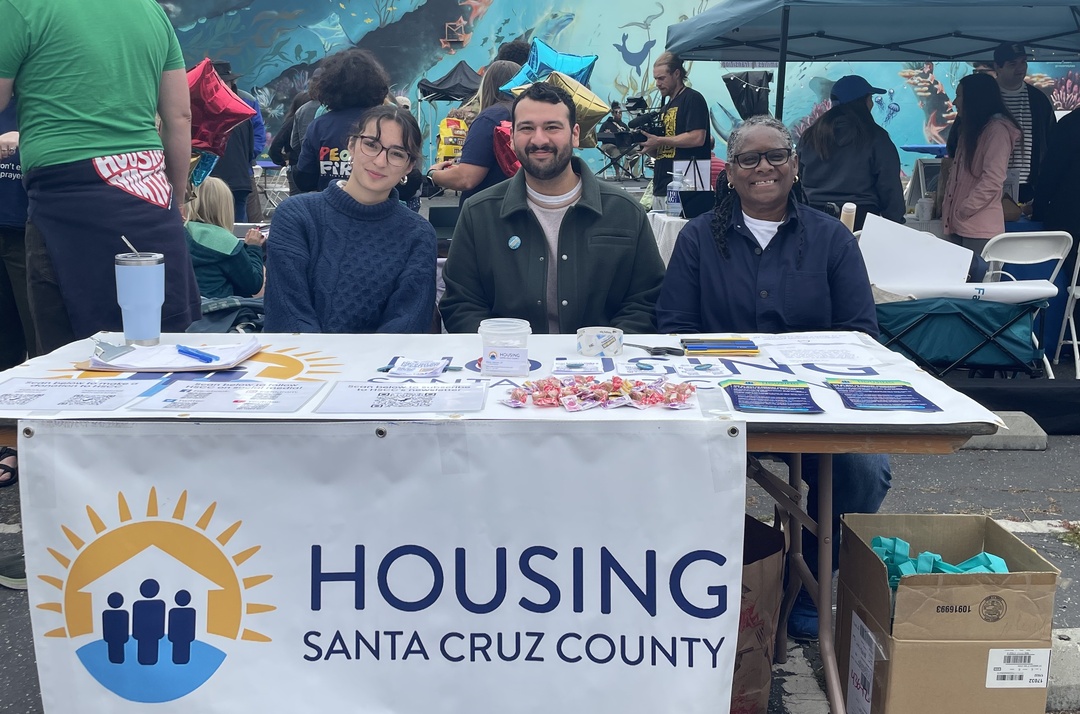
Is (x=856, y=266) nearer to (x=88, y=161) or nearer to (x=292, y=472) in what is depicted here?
(x=292, y=472)

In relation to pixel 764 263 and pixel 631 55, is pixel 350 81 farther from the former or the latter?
pixel 631 55

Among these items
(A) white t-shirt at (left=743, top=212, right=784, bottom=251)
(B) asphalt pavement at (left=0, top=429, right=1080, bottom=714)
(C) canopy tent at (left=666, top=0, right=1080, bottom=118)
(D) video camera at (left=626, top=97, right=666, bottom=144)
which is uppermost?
(C) canopy tent at (left=666, top=0, right=1080, bottom=118)

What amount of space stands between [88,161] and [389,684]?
1.82m

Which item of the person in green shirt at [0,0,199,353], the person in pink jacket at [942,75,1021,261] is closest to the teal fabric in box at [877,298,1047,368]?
the person in pink jacket at [942,75,1021,261]

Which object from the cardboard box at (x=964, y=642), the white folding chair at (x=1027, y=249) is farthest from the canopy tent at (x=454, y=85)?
the cardboard box at (x=964, y=642)

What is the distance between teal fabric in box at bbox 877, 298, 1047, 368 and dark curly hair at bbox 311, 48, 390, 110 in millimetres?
2381

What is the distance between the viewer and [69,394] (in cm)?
200

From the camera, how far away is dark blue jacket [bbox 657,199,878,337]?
2.86 meters

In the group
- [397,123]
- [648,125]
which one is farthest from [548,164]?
[648,125]

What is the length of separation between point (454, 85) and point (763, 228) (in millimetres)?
12939

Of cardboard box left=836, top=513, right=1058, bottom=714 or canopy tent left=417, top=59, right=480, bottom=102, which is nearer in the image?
cardboard box left=836, top=513, right=1058, bottom=714

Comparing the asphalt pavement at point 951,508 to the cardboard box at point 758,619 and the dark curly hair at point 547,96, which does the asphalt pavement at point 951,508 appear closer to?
the cardboard box at point 758,619

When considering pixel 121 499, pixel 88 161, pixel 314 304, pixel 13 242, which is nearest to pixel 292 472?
pixel 121 499

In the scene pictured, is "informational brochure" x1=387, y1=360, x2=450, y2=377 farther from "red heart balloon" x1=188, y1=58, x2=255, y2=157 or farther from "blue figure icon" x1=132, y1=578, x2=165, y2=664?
"red heart balloon" x1=188, y1=58, x2=255, y2=157
